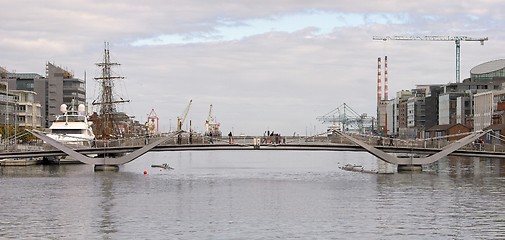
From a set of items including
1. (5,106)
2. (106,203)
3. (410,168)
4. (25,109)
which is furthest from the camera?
(25,109)

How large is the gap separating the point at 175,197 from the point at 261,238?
25185mm

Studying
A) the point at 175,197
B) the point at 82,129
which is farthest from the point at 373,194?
the point at 82,129

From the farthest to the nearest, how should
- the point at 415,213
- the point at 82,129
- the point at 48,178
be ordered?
the point at 82,129 → the point at 48,178 → the point at 415,213

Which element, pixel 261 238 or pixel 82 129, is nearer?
pixel 261 238

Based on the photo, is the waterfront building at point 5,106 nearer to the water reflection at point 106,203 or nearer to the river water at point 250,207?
the water reflection at point 106,203

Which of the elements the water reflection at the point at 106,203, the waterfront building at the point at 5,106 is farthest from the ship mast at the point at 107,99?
the water reflection at the point at 106,203

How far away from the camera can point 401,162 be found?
115 metres

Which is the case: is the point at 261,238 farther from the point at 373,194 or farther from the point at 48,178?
the point at 48,178

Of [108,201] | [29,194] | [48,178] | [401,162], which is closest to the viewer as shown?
[108,201]

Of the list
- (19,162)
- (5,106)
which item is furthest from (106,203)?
(5,106)

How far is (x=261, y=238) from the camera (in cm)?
5297

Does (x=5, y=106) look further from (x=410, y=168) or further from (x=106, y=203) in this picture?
(x=106, y=203)

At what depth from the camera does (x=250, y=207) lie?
69688mm

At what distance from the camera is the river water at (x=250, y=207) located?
5562 centimetres
